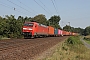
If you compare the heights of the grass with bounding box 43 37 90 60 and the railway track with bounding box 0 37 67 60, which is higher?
the railway track with bounding box 0 37 67 60

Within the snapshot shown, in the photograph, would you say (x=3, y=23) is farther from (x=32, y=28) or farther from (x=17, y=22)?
(x=32, y=28)

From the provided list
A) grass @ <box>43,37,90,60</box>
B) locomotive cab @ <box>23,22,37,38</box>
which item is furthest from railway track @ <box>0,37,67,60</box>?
locomotive cab @ <box>23,22,37,38</box>

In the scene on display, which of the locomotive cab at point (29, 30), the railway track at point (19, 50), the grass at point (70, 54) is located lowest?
the grass at point (70, 54)

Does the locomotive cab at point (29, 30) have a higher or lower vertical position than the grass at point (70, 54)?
higher

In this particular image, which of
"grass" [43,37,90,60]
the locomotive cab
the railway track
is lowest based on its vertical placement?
"grass" [43,37,90,60]

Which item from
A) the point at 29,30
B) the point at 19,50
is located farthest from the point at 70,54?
the point at 29,30

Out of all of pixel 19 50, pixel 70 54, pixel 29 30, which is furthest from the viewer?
pixel 29 30

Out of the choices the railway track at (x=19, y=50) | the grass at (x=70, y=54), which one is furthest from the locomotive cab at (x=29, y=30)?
the grass at (x=70, y=54)

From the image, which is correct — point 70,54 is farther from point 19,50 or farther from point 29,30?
point 29,30

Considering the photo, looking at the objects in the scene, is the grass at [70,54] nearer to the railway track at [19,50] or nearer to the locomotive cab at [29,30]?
the railway track at [19,50]

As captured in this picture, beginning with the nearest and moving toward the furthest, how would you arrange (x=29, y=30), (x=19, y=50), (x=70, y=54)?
(x=19, y=50), (x=70, y=54), (x=29, y=30)

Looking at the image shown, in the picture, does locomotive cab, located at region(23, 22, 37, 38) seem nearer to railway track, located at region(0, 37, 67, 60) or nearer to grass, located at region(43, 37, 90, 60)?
railway track, located at region(0, 37, 67, 60)

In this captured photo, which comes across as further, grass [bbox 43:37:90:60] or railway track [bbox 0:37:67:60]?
grass [bbox 43:37:90:60]

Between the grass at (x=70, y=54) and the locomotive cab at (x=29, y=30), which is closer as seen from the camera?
the grass at (x=70, y=54)
